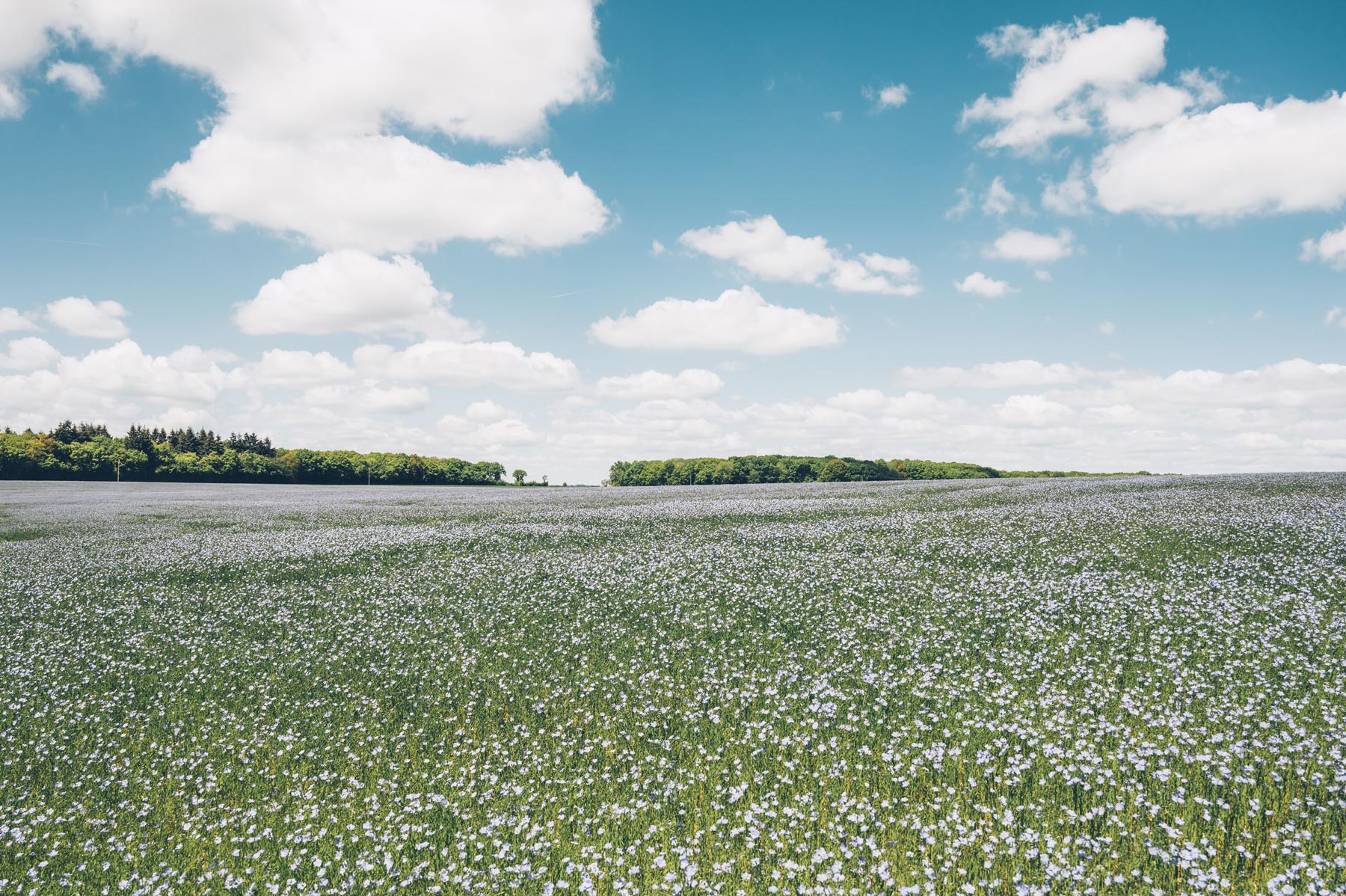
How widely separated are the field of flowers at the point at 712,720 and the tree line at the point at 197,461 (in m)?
115

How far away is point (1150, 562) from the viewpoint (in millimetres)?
18578

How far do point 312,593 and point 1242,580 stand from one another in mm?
26296

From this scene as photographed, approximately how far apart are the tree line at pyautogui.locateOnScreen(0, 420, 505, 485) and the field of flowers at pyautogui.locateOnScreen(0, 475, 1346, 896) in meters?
115

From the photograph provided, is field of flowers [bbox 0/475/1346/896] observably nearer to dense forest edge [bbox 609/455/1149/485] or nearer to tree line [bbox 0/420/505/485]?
dense forest edge [bbox 609/455/1149/485]

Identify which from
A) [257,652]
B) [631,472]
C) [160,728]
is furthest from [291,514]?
[631,472]

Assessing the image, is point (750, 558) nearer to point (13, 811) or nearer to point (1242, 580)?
point (1242, 580)

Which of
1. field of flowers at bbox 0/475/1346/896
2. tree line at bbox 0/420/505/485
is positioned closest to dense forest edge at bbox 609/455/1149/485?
tree line at bbox 0/420/505/485

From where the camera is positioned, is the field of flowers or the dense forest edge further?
the dense forest edge

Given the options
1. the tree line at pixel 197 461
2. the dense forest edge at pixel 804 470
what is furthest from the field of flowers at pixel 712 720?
the tree line at pixel 197 461

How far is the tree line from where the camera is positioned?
108938 mm

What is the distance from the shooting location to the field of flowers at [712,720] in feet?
25.6

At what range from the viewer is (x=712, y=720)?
11.4 m

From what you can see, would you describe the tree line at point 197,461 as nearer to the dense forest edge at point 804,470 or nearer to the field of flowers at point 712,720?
the dense forest edge at point 804,470

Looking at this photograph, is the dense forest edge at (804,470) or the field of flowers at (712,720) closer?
the field of flowers at (712,720)
